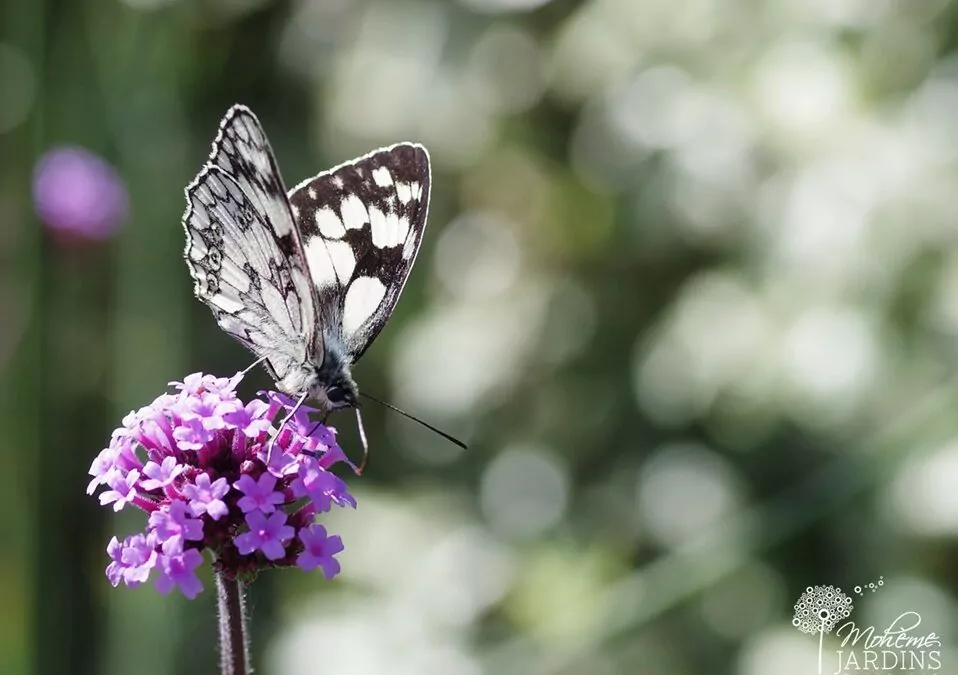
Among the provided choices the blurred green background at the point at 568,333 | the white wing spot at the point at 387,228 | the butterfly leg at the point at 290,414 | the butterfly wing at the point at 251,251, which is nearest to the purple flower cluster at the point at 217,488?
the butterfly leg at the point at 290,414

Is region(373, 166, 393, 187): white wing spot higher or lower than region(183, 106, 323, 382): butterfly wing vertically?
higher

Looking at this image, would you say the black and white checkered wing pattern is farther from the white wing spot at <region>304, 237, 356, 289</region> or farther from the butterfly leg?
the butterfly leg

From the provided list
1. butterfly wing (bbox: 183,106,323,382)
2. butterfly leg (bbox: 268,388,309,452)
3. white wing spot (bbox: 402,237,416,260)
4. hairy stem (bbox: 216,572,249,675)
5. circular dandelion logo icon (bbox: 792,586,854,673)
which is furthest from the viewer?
circular dandelion logo icon (bbox: 792,586,854,673)

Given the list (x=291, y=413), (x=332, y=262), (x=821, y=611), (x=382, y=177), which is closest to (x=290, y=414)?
(x=291, y=413)

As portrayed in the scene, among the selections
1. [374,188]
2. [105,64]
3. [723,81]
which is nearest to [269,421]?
[374,188]

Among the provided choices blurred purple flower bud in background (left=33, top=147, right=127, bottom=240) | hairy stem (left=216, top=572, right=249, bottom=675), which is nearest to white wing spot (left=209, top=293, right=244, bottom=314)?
hairy stem (left=216, top=572, right=249, bottom=675)

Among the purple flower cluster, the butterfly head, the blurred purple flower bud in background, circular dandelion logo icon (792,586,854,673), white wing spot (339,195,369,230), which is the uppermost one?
the blurred purple flower bud in background

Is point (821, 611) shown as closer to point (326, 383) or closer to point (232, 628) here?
point (326, 383)
